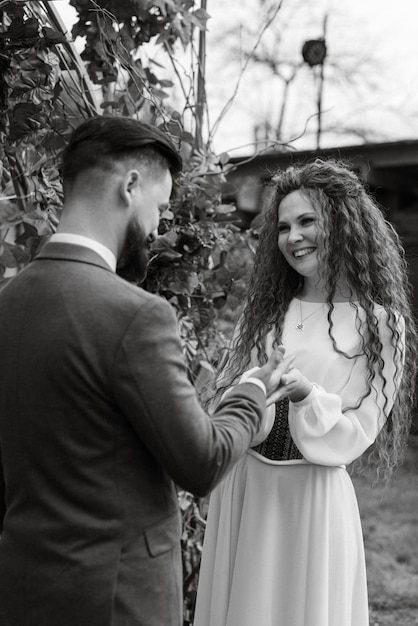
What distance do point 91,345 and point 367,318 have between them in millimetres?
1080

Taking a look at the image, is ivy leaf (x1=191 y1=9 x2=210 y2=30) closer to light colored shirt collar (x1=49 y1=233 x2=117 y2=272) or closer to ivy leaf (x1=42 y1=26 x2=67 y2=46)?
ivy leaf (x1=42 y1=26 x2=67 y2=46)

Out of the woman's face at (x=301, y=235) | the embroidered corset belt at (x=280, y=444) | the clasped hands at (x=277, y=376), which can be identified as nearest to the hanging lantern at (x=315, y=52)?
the woman's face at (x=301, y=235)

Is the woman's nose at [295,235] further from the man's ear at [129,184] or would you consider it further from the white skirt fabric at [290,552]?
the man's ear at [129,184]

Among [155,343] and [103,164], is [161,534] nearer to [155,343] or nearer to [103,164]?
[155,343]

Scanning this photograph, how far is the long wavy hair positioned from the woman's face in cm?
2

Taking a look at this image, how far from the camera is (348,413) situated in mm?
2178

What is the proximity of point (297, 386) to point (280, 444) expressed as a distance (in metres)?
0.27

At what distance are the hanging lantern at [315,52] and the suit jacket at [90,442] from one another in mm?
3944

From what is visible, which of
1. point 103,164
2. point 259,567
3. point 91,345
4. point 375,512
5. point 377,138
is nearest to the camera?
point 91,345

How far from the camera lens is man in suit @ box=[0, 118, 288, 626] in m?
1.37

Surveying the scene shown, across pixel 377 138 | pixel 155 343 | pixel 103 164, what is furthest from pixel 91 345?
pixel 377 138

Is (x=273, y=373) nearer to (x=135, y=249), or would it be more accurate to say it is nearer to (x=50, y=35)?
(x=135, y=249)

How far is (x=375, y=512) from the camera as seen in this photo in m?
5.21

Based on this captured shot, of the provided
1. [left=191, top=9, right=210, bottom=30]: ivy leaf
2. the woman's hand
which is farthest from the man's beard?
[left=191, top=9, right=210, bottom=30]: ivy leaf
